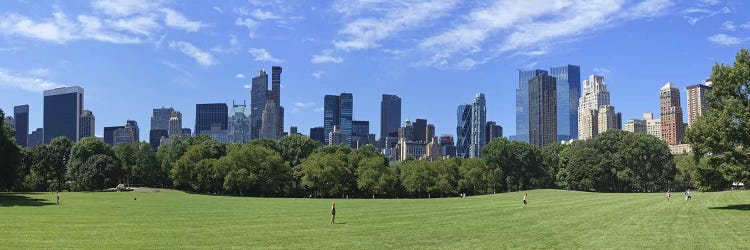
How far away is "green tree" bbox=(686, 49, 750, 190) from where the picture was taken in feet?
135

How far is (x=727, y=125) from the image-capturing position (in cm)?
4156

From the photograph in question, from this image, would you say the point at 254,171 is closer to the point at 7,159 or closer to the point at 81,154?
the point at 81,154

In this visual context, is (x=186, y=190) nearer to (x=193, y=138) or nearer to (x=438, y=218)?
(x=193, y=138)

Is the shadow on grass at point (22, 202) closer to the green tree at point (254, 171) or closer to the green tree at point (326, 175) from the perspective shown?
the green tree at point (254, 171)

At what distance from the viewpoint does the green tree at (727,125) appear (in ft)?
135

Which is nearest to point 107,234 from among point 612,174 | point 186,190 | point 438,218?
point 438,218

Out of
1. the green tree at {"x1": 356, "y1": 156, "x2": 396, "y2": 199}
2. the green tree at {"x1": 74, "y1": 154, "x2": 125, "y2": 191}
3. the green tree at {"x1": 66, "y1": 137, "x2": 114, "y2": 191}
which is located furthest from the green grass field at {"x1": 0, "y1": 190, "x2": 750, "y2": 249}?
the green tree at {"x1": 66, "y1": 137, "x2": 114, "y2": 191}

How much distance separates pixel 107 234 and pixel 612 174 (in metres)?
104

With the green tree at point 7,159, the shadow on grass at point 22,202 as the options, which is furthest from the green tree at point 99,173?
the shadow on grass at point 22,202

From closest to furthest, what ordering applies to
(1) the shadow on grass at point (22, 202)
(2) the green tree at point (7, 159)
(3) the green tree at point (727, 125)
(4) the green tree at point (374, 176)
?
(3) the green tree at point (727, 125) < (1) the shadow on grass at point (22, 202) < (2) the green tree at point (7, 159) < (4) the green tree at point (374, 176)

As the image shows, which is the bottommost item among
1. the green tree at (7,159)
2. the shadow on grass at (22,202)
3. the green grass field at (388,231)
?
the shadow on grass at (22,202)

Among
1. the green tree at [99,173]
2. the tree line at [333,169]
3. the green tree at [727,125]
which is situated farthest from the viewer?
the tree line at [333,169]

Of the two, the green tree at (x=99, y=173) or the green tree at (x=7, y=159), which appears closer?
the green tree at (x=7, y=159)

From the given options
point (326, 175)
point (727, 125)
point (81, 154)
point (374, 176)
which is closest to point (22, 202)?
point (326, 175)
